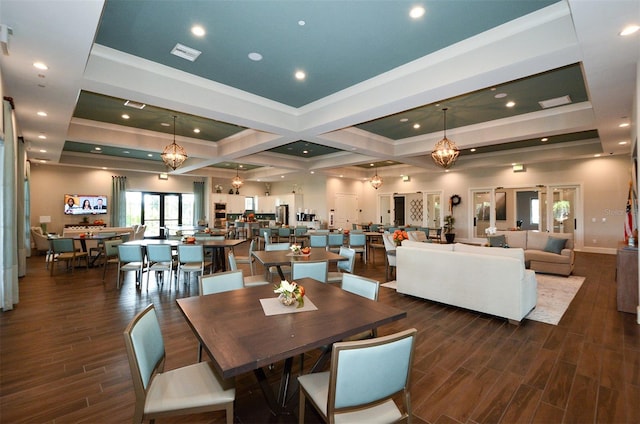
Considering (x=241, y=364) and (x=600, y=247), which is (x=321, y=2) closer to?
(x=241, y=364)

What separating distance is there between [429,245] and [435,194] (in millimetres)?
9044

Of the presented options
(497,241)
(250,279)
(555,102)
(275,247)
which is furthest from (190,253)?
(555,102)

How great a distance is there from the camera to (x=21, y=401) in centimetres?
223

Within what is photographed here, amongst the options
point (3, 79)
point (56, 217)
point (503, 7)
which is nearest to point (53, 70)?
point (3, 79)

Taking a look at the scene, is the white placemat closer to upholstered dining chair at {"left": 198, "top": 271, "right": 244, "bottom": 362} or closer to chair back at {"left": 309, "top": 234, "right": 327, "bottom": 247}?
upholstered dining chair at {"left": 198, "top": 271, "right": 244, "bottom": 362}

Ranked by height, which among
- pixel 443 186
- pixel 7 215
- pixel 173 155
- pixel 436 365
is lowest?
pixel 436 365

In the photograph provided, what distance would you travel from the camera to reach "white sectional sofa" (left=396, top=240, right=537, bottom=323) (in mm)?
3717

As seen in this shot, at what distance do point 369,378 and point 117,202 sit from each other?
44.0 ft

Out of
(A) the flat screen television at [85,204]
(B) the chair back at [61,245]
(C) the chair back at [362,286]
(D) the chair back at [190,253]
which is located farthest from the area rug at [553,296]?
(A) the flat screen television at [85,204]

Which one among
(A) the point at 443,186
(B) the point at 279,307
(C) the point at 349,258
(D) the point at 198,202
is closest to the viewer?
(B) the point at 279,307

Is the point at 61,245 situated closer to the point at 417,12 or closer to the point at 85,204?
the point at 85,204

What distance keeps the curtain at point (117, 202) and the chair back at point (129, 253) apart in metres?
7.76

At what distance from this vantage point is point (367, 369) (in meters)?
1.36

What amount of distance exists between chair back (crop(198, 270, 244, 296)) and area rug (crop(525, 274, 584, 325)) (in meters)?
3.96
